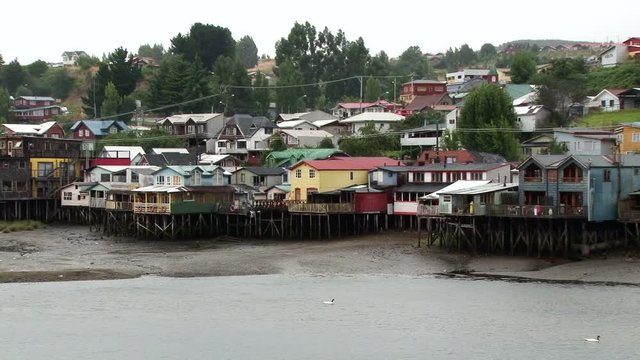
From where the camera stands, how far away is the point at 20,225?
84750 millimetres

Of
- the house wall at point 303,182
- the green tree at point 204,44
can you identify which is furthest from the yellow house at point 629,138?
the green tree at point 204,44

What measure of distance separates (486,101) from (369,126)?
763 inches

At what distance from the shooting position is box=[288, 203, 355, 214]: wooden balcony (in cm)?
7106

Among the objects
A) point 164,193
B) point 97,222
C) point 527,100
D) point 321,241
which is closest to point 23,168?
point 97,222

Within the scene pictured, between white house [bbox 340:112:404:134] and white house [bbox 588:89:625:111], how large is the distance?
23.3 meters

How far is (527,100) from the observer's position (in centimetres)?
10900

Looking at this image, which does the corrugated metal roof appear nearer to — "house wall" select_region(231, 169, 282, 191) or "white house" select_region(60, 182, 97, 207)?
"house wall" select_region(231, 169, 282, 191)

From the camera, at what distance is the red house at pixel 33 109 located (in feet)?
508

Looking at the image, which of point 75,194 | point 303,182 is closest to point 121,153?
point 75,194

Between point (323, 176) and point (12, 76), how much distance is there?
122033mm

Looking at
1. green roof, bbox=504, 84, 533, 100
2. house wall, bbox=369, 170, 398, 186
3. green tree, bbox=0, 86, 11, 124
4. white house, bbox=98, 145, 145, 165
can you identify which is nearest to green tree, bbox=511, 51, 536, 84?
green roof, bbox=504, 84, 533, 100

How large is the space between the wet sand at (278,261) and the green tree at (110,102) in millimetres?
69662

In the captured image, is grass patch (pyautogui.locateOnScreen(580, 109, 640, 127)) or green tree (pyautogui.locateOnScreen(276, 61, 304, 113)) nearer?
grass patch (pyautogui.locateOnScreen(580, 109, 640, 127))

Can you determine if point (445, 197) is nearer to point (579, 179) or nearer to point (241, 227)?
point (579, 179)
